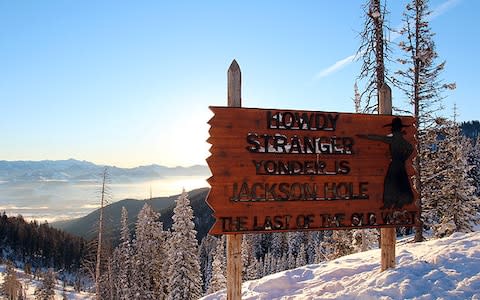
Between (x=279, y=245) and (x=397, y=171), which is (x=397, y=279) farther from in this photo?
(x=279, y=245)

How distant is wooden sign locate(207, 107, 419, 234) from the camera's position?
7.55m

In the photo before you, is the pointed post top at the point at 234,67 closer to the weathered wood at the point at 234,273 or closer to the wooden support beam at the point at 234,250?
the wooden support beam at the point at 234,250

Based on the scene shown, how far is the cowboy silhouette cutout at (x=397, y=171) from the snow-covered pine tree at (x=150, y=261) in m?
30.9

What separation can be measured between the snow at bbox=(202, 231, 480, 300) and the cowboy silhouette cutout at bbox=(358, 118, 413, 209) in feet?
4.68

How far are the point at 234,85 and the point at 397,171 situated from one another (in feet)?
14.0

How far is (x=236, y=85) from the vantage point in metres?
7.77

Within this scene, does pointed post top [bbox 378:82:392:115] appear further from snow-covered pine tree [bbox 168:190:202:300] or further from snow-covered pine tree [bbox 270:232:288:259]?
snow-covered pine tree [bbox 270:232:288:259]

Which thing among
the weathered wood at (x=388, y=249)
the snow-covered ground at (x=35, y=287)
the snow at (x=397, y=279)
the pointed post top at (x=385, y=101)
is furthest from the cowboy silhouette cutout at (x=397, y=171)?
the snow-covered ground at (x=35, y=287)

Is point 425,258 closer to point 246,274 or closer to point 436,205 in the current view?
point 436,205

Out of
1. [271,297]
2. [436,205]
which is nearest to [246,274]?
[436,205]

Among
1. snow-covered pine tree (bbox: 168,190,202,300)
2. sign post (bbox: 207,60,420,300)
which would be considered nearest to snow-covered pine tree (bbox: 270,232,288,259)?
snow-covered pine tree (bbox: 168,190,202,300)

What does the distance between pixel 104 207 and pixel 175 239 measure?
25.9 feet

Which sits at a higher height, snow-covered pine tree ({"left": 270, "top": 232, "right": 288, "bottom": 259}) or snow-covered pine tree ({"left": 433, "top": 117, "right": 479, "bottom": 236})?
snow-covered pine tree ({"left": 433, "top": 117, "right": 479, "bottom": 236})

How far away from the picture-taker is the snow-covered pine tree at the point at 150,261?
36.8 metres
